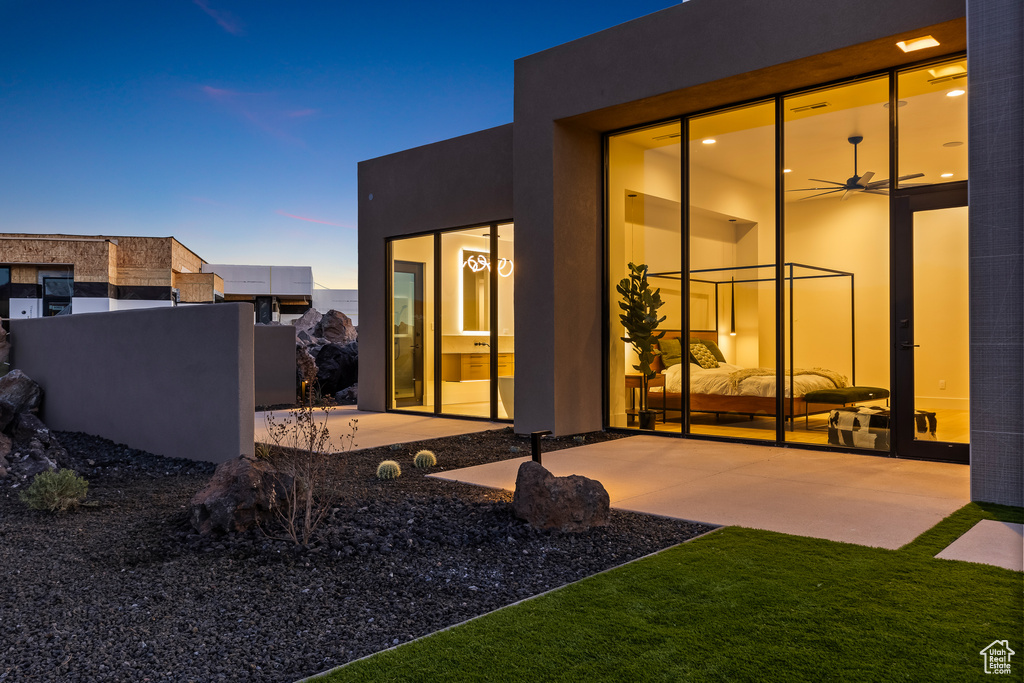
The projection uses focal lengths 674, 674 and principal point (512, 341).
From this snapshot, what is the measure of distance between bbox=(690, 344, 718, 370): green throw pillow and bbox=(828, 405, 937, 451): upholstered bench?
1.27 m

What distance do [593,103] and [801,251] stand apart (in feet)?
8.83

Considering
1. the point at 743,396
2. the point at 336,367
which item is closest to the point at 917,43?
the point at 743,396

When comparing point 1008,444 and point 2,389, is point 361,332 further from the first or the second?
point 1008,444

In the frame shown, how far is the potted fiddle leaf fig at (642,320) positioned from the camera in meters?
7.72

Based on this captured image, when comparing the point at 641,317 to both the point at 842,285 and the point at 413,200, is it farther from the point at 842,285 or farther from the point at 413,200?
the point at 413,200

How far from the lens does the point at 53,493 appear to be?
441 cm

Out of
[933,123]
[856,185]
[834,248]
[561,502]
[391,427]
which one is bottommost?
[391,427]

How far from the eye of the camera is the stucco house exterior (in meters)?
4.33

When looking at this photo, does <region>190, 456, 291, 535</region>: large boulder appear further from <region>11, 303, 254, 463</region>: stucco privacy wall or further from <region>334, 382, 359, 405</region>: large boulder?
<region>334, 382, 359, 405</region>: large boulder

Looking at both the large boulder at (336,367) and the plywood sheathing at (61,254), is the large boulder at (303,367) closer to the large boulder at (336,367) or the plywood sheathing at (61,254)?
the large boulder at (336,367)

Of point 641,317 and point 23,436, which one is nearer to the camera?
point 23,436

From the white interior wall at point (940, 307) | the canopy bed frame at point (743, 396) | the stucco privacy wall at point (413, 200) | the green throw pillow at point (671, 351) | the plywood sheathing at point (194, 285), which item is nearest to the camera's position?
the white interior wall at point (940, 307)

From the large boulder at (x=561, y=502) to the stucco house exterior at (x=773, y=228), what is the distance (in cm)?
254

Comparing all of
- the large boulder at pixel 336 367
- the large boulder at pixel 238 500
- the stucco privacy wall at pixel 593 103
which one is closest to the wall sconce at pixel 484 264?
the stucco privacy wall at pixel 593 103
